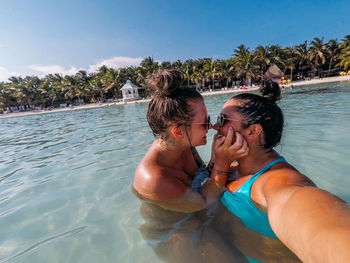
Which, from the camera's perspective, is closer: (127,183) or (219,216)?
(219,216)

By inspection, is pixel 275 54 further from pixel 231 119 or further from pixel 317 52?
pixel 231 119

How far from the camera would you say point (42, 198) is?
10.3ft

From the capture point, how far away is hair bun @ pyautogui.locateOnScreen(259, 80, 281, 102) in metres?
1.72

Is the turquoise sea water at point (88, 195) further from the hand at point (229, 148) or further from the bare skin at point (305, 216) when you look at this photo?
the bare skin at point (305, 216)

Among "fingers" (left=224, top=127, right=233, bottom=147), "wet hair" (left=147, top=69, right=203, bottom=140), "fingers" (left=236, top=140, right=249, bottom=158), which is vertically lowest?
"fingers" (left=236, top=140, right=249, bottom=158)

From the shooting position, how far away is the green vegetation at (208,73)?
1564 inches

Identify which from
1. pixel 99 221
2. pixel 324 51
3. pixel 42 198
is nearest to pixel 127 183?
pixel 99 221

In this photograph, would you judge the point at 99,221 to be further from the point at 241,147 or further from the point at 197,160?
the point at 241,147

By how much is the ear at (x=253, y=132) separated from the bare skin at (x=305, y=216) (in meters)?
0.34

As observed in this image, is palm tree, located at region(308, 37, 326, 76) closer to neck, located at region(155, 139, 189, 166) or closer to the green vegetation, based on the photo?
the green vegetation

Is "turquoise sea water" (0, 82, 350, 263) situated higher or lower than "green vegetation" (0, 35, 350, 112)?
lower

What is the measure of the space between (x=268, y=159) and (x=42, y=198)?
136 inches

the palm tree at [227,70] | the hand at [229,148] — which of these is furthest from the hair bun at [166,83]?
the palm tree at [227,70]

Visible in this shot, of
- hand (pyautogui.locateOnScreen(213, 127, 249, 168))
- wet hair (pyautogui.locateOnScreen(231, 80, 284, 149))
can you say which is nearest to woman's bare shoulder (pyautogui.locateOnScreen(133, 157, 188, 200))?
hand (pyautogui.locateOnScreen(213, 127, 249, 168))
